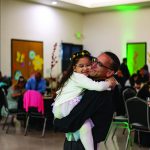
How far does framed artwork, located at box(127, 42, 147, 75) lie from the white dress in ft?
38.0

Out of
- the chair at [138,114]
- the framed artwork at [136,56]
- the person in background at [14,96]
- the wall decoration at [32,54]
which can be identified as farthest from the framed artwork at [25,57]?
the chair at [138,114]

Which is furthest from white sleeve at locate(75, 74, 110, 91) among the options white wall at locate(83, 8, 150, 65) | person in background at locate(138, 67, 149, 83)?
white wall at locate(83, 8, 150, 65)

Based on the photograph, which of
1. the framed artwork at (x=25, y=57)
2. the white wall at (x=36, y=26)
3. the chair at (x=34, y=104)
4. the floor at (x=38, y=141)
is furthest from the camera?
the framed artwork at (x=25, y=57)

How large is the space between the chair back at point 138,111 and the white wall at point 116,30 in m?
8.42

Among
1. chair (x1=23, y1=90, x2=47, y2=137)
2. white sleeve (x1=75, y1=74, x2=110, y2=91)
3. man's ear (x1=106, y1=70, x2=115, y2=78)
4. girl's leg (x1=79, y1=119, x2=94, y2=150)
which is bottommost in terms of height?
chair (x1=23, y1=90, x2=47, y2=137)

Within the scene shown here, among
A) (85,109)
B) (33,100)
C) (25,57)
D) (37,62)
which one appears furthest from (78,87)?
(37,62)

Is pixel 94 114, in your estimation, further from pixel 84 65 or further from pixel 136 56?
pixel 136 56

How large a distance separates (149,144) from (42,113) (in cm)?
218

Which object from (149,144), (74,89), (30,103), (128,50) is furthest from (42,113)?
(128,50)

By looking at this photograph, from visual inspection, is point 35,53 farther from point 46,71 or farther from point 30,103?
point 30,103

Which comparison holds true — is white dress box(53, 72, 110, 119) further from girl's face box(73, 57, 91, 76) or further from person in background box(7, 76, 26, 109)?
person in background box(7, 76, 26, 109)

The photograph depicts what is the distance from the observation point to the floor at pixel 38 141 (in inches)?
221

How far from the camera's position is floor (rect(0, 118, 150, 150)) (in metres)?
5.62

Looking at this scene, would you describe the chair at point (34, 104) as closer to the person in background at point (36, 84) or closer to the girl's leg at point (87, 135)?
the person in background at point (36, 84)
